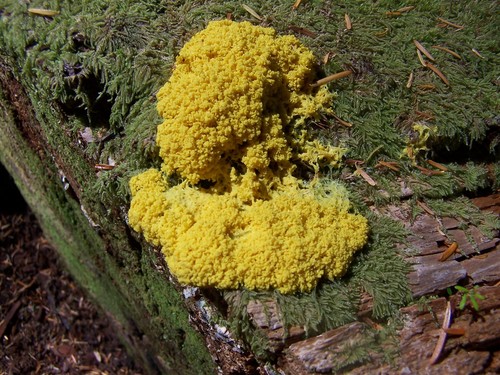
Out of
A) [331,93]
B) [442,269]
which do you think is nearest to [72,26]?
[331,93]

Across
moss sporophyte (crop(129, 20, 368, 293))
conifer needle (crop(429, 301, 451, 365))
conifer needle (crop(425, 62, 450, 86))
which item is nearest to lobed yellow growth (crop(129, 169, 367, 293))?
moss sporophyte (crop(129, 20, 368, 293))

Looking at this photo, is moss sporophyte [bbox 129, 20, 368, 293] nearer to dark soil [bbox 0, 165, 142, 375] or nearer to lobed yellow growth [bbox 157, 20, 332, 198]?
lobed yellow growth [bbox 157, 20, 332, 198]

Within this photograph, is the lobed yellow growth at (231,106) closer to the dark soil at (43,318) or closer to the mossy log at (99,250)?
the mossy log at (99,250)

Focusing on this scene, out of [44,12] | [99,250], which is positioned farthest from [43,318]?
[44,12]

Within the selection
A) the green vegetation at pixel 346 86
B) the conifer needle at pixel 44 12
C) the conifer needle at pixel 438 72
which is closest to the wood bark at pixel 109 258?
the green vegetation at pixel 346 86

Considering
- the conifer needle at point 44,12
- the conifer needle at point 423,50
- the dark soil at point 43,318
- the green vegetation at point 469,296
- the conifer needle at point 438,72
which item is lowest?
the dark soil at point 43,318

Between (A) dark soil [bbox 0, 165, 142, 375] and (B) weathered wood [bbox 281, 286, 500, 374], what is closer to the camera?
(B) weathered wood [bbox 281, 286, 500, 374]
